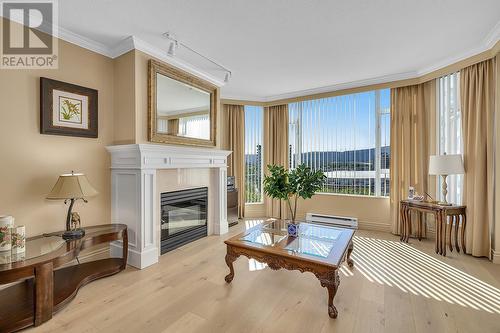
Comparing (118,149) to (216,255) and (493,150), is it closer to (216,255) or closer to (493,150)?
(216,255)

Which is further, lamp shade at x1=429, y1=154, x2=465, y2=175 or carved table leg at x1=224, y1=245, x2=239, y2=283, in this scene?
lamp shade at x1=429, y1=154, x2=465, y2=175

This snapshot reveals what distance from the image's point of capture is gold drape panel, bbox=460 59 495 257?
9.16ft

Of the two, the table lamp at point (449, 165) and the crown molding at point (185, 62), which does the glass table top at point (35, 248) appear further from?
the table lamp at point (449, 165)

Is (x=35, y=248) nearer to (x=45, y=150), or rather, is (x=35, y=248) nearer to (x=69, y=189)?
(x=69, y=189)

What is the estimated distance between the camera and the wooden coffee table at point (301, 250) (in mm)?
1755

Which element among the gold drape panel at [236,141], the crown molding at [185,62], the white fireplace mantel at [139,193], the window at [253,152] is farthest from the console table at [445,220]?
the white fireplace mantel at [139,193]

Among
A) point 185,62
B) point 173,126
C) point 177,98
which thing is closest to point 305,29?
point 185,62

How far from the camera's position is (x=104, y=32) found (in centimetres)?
248

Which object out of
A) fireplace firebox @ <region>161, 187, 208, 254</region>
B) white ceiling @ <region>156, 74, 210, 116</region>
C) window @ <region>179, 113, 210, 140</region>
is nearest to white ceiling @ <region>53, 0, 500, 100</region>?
white ceiling @ <region>156, 74, 210, 116</region>

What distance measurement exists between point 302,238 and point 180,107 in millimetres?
2358

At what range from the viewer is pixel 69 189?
2156mm

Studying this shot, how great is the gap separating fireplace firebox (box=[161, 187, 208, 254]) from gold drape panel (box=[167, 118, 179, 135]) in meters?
0.84

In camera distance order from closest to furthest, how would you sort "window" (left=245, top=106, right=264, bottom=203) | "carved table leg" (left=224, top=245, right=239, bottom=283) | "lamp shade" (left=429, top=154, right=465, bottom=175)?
"carved table leg" (left=224, top=245, right=239, bottom=283) → "lamp shade" (left=429, top=154, right=465, bottom=175) → "window" (left=245, top=106, right=264, bottom=203)

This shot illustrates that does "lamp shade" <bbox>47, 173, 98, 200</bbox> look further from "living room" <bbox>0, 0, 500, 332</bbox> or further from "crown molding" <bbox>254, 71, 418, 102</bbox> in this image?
"crown molding" <bbox>254, 71, 418, 102</bbox>
